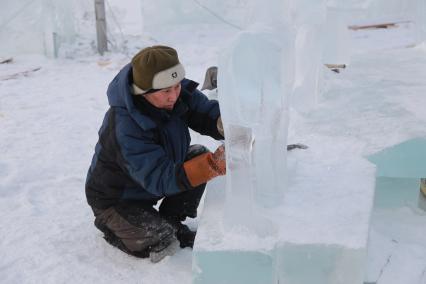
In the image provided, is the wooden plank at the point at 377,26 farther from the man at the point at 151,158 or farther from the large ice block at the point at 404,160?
the man at the point at 151,158

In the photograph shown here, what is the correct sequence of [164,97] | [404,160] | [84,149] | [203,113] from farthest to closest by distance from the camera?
1. [84,149]
2. [404,160]
3. [203,113]
4. [164,97]

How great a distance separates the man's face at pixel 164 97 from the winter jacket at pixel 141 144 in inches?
1.0

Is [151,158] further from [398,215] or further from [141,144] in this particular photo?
[398,215]

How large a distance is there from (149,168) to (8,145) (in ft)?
8.03

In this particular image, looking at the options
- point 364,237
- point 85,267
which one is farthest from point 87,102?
point 364,237

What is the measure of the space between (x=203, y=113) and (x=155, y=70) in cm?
50

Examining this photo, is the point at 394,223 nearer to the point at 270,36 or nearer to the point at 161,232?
the point at 161,232

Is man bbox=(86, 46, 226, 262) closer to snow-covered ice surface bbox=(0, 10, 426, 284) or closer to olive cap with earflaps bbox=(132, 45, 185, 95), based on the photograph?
olive cap with earflaps bbox=(132, 45, 185, 95)

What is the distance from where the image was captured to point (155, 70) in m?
2.29

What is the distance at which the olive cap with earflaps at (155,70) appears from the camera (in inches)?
90.1

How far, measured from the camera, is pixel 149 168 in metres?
2.30

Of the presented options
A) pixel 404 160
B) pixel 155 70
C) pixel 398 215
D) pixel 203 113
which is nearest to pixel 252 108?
pixel 155 70

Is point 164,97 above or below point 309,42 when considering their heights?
above

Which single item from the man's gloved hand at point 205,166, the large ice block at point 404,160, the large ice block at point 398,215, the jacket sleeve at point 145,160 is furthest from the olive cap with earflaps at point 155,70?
the large ice block at point 404,160
